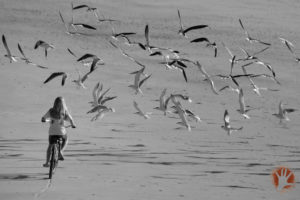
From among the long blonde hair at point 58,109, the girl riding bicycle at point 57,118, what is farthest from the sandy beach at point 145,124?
the long blonde hair at point 58,109

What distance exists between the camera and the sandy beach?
10.2 metres

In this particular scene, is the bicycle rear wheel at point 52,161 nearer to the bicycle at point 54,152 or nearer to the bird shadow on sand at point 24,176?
the bicycle at point 54,152

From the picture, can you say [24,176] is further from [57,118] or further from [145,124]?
[145,124]

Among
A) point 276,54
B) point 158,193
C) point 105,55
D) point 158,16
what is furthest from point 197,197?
point 158,16

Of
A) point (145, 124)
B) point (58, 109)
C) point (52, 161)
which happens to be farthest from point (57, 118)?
point (145, 124)

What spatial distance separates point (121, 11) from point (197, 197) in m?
45.0

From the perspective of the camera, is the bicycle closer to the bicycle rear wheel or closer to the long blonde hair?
the bicycle rear wheel

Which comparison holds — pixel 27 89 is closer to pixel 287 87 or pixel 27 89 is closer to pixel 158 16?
pixel 287 87

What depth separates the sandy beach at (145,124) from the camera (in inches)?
402


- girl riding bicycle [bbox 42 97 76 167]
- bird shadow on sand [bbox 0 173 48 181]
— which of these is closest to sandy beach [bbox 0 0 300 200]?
bird shadow on sand [bbox 0 173 48 181]

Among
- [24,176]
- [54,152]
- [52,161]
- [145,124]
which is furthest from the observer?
[145,124]

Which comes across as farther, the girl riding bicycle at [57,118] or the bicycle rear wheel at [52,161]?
the girl riding bicycle at [57,118]

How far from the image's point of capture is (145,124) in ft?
66.1

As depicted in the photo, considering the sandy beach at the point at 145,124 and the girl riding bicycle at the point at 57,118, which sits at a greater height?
the girl riding bicycle at the point at 57,118
